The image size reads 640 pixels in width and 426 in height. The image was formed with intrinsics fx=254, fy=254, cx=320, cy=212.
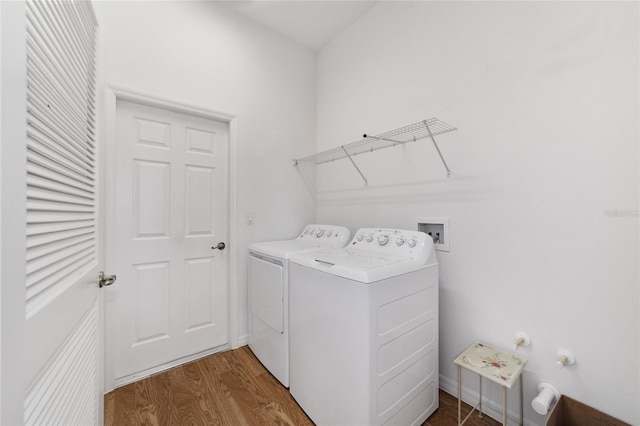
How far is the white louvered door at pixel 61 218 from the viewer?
0.55m

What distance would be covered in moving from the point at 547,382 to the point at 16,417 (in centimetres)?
199

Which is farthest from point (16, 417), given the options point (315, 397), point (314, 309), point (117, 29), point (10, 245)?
point (117, 29)

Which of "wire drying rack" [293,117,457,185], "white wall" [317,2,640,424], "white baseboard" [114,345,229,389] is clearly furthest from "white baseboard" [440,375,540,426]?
"white baseboard" [114,345,229,389]

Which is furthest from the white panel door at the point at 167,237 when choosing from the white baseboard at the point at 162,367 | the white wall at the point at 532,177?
the white wall at the point at 532,177

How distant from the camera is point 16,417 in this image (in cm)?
45

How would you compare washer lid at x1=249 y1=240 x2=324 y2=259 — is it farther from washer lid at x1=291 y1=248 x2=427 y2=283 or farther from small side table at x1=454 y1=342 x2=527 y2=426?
small side table at x1=454 y1=342 x2=527 y2=426

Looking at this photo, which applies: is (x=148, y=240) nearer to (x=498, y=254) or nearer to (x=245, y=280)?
(x=245, y=280)

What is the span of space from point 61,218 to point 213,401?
1502 mm

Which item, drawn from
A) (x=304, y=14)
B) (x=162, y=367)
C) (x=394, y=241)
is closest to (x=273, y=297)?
(x=394, y=241)

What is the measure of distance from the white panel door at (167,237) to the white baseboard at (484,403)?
1789 millimetres

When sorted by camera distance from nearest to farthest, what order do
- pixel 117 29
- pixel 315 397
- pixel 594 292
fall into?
pixel 594 292 < pixel 315 397 < pixel 117 29

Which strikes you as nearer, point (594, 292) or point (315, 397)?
point (594, 292)

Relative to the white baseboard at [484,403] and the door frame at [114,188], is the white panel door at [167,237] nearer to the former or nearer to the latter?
the door frame at [114,188]

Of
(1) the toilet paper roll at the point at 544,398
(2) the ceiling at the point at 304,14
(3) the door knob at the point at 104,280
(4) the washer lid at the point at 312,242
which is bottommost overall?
(1) the toilet paper roll at the point at 544,398
